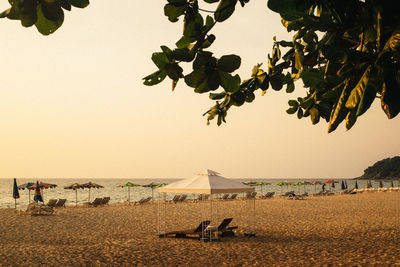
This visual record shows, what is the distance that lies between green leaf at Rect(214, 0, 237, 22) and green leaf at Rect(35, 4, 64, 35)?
27.0 inches

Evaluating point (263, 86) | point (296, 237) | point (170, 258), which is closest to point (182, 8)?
point (263, 86)

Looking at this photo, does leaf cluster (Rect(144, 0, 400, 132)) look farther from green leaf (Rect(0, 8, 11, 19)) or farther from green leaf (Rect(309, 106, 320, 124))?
green leaf (Rect(309, 106, 320, 124))

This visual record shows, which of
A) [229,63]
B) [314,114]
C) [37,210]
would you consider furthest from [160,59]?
[37,210]

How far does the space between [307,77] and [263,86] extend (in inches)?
37.8

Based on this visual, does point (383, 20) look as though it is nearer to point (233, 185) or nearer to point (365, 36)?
point (365, 36)

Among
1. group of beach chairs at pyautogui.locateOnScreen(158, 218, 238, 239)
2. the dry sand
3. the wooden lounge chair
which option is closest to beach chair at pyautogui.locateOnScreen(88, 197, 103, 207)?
the dry sand

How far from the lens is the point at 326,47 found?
136 cm

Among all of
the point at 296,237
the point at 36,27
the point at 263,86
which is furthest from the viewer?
the point at 296,237

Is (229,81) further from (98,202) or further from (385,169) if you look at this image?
(385,169)

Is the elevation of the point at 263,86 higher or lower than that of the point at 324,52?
higher

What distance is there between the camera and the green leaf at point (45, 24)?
123 centimetres

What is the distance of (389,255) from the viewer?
8.34 meters

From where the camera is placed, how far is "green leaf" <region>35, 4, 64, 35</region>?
4.03 ft

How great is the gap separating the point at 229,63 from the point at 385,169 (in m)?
164
